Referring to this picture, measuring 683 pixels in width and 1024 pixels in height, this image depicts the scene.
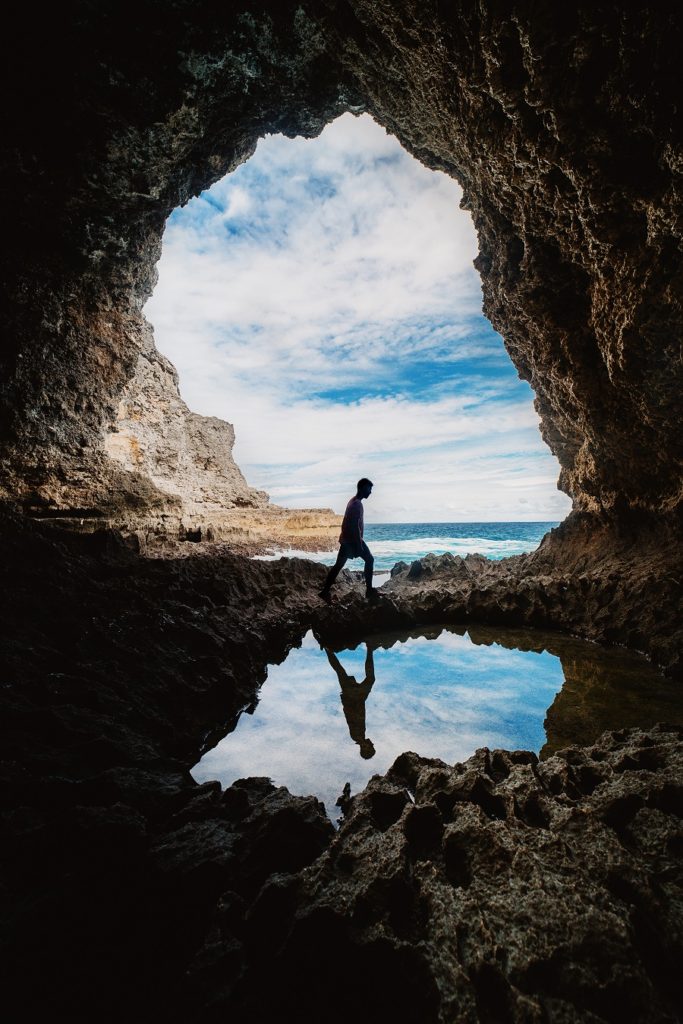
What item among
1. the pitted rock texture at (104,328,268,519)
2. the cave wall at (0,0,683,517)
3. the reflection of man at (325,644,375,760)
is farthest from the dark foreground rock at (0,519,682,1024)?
the pitted rock texture at (104,328,268,519)

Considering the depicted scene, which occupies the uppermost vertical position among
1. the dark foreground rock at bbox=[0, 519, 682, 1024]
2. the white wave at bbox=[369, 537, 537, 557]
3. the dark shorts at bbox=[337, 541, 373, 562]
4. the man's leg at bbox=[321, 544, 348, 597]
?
the dark shorts at bbox=[337, 541, 373, 562]

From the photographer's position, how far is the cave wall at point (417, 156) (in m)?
3.38

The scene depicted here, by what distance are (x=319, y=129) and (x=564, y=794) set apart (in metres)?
10.8

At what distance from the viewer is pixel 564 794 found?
195cm

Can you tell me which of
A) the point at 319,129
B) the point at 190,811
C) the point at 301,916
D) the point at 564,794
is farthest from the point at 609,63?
the point at 319,129

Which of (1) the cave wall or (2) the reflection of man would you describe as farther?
(1) the cave wall

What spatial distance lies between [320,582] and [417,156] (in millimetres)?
7883

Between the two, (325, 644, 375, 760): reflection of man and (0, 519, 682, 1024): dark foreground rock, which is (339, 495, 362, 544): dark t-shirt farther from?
(0, 519, 682, 1024): dark foreground rock

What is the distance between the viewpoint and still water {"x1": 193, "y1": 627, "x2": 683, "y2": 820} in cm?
288

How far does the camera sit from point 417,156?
7.37 meters

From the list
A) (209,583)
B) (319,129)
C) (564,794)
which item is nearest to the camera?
(564,794)

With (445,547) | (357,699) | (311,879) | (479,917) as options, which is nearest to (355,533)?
(357,699)

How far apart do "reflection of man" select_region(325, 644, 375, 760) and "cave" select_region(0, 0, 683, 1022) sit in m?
0.61

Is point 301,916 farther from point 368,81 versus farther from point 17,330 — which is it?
point 17,330
